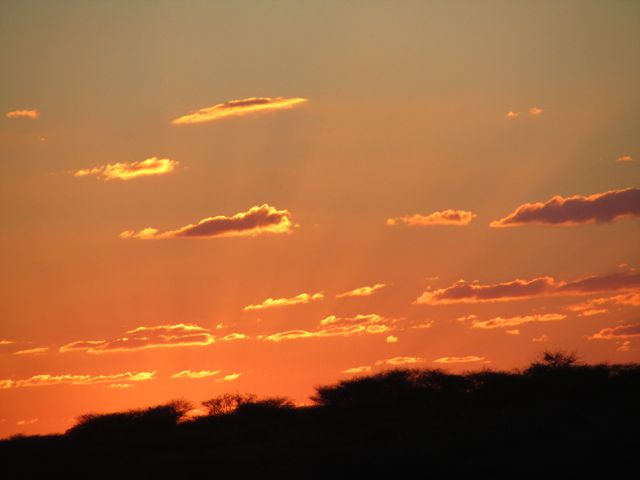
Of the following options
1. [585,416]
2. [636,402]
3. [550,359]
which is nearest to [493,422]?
[585,416]

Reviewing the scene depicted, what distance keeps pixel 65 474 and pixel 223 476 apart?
306 inches

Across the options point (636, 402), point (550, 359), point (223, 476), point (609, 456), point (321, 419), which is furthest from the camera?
point (550, 359)

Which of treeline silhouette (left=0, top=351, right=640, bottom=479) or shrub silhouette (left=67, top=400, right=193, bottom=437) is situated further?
shrub silhouette (left=67, top=400, right=193, bottom=437)

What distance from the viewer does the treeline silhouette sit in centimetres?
4266

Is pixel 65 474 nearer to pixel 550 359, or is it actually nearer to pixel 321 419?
pixel 321 419

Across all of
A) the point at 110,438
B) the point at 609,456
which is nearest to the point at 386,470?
the point at 609,456

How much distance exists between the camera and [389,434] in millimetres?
50375

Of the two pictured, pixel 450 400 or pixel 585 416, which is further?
pixel 450 400

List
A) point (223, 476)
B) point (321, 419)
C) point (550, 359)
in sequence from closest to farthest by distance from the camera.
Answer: point (223, 476) → point (321, 419) → point (550, 359)

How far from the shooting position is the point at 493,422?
49.3 metres

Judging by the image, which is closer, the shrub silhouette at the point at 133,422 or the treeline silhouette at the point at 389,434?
the treeline silhouette at the point at 389,434

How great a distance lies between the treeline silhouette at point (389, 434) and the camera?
4266 centimetres

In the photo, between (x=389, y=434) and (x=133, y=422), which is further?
(x=133, y=422)

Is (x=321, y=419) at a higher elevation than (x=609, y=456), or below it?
higher
